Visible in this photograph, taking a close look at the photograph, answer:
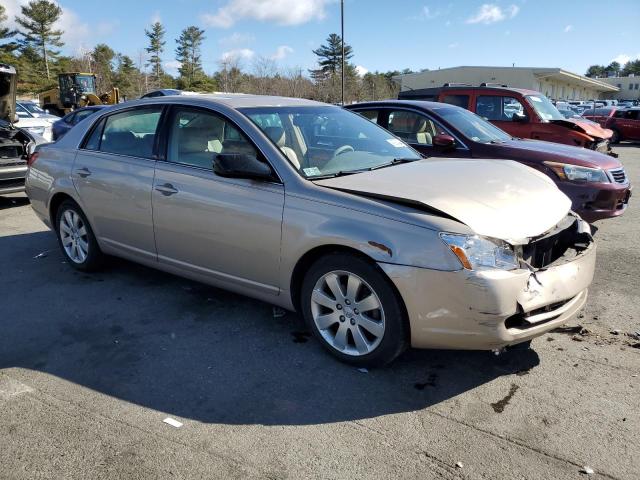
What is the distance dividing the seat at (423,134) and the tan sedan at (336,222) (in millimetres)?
2251

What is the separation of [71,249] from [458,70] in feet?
188

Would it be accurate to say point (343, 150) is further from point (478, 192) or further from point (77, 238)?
point (77, 238)

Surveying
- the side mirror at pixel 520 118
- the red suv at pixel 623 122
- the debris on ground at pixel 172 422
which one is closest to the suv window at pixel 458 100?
the side mirror at pixel 520 118

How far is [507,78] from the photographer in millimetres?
53031

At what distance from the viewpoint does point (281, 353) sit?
363 cm

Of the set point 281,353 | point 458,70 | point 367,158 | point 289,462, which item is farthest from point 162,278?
point 458,70

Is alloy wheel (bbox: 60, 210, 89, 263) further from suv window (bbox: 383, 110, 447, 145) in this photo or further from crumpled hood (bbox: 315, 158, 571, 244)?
suv window (bbox: 383, 110, 447, 145)

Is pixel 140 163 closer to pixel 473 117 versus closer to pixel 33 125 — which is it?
pixel 473 117

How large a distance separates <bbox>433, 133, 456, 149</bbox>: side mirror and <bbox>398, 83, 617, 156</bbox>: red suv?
135 inches

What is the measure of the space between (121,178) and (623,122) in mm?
23918

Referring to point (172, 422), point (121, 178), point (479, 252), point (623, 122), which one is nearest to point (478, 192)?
point (479, 252)

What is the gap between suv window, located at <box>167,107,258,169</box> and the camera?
3.94 m

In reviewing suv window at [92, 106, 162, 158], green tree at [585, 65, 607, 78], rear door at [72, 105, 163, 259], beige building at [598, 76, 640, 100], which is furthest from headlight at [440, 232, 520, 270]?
green tree at [585, 65, 607, 78]

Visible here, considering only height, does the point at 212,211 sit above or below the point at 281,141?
below
